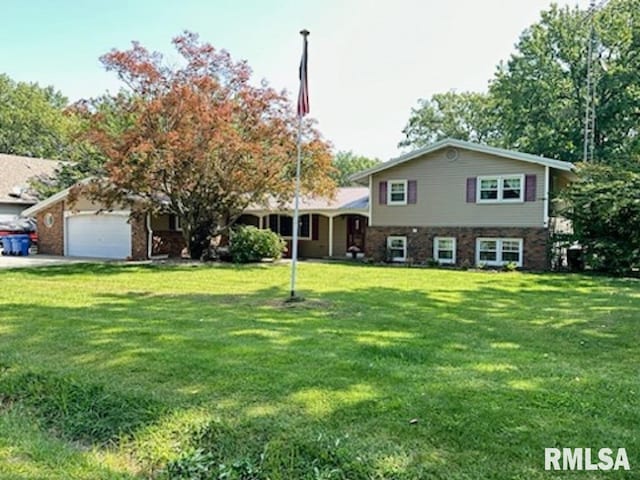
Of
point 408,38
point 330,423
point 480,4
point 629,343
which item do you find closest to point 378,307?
point 629,343

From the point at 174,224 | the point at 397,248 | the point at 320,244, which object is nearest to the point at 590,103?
the point at 397,248

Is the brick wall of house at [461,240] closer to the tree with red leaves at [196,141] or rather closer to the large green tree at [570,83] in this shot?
the tree with red leaves at [196,141]

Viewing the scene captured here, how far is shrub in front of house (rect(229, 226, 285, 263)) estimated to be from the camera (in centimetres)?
2036

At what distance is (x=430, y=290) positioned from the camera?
12.2 m

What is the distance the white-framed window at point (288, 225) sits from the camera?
25.0m

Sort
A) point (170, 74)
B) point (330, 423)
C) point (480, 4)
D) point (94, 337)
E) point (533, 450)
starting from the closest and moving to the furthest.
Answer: point (533, 450), point (330, 423), point (94, 337), point (480, 4), point (170, 74)

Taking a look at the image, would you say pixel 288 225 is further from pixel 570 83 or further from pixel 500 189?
pixel 570 83

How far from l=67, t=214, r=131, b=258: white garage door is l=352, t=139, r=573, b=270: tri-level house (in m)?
10.7

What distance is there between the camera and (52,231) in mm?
24094

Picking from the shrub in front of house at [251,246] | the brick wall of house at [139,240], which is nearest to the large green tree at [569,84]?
the shrub in front of house at [251,246]

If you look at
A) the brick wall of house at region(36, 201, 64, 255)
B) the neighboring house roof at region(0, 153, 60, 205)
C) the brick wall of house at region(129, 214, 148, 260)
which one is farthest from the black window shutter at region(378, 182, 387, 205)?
the neighboring house roof at region(0, 153, 60, 205)

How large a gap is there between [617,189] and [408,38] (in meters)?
8.93

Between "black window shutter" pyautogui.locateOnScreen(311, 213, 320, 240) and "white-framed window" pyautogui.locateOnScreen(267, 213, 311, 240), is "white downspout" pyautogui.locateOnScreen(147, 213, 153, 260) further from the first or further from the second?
"black window shutter" pyautogui.locateOnScreen(311, 213, 320, 240)

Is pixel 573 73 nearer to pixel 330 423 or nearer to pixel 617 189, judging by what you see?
pixel 617 189
